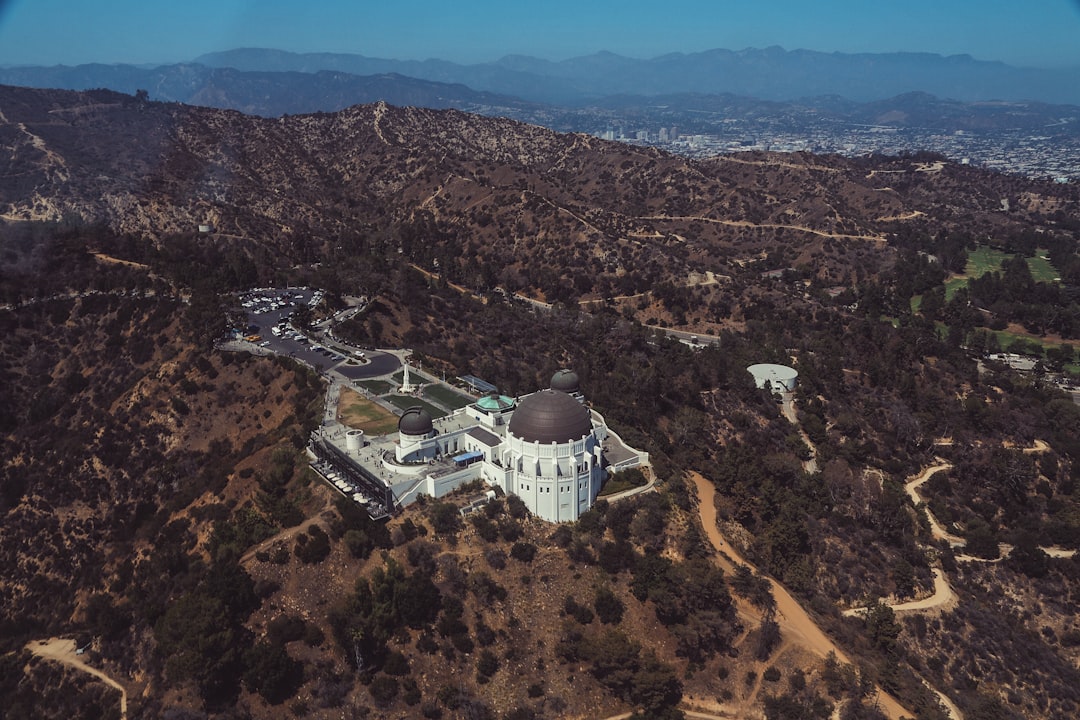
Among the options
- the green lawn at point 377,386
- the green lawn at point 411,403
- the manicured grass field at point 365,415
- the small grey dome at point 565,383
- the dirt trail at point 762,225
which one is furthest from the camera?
the dirt trail at point 762,225

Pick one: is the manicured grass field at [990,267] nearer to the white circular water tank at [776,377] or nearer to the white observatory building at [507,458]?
the white circular water tank at [776,377]

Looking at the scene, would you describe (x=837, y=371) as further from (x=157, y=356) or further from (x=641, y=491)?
(x=157, y=356)

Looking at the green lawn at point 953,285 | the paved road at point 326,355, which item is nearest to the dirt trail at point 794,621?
the paved road at point 326,355

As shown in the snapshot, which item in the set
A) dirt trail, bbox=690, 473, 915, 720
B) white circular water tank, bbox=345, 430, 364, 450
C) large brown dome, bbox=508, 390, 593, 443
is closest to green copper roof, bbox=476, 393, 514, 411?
large brown dome, bbox=508, 390, 593, 443

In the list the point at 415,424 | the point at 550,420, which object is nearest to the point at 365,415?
the point at 415,424

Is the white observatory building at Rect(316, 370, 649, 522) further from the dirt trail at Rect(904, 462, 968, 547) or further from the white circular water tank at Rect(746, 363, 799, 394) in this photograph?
the white circular water tank at Rect(746, 363, 799, 394)

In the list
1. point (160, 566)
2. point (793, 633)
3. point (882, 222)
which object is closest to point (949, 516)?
point (793, 633)
